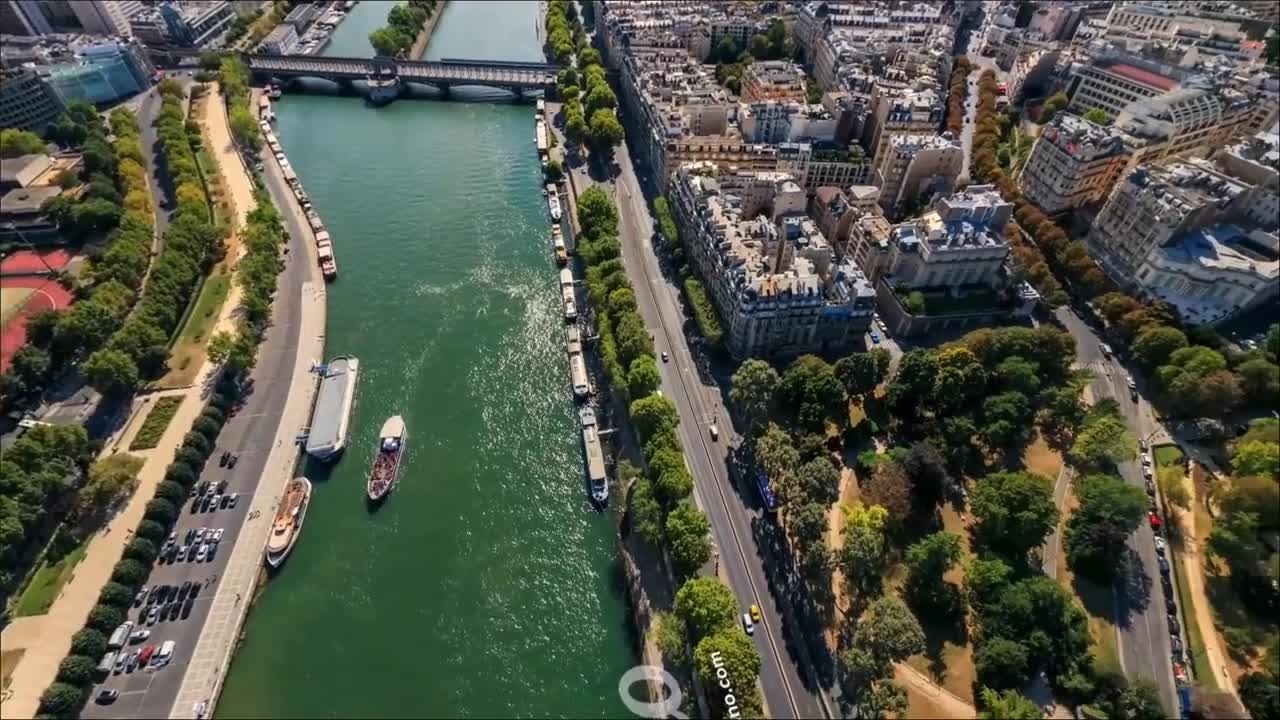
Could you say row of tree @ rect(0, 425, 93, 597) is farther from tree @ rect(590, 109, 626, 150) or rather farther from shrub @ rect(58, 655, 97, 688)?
tree @ rect(590, 109, 626, 150)

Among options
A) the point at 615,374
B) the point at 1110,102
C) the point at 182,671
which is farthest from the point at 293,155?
the point at 1110,102

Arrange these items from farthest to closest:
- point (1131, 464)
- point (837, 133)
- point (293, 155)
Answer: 1. point (293, 155)
2. point (837, 133)
3. point (1131, 464)

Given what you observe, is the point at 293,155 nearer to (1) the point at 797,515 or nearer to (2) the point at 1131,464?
(1) the point at 797,515

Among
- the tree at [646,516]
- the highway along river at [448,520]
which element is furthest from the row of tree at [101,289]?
the tree at [646,516]

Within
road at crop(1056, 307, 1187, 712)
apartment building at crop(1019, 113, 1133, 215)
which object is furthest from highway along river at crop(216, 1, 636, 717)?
apartment building at crop(1019, 113, 1133, 215)

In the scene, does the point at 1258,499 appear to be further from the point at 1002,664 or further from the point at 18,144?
the point at 18,144
